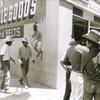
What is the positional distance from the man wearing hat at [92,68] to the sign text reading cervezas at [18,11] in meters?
7.88

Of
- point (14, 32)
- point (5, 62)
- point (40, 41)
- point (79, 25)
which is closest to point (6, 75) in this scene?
point (5, 62)

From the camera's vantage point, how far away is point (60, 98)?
28.5 ft

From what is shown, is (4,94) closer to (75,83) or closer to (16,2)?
(75,83)

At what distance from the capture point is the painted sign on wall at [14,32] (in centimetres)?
1269

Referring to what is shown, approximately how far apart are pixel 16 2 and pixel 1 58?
4.33 m

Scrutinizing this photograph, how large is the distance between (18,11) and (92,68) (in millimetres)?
9338

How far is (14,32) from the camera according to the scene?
522 inches

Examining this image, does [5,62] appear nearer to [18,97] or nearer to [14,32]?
[18,97]

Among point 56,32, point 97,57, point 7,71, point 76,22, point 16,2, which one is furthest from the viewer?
point 16,2

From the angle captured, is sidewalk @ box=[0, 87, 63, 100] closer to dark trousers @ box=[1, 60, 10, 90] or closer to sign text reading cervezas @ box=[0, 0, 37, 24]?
dark trousers @ box=[1, 60, 10, 90]

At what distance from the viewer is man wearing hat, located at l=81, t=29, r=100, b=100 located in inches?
153

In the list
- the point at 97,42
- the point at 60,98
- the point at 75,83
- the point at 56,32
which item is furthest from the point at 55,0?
the point at 97,42

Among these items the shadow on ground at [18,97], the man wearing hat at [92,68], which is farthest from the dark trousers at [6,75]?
the man wearing hat at [92,68]

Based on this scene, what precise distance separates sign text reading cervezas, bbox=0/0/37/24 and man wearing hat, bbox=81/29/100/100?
7.88 meters
